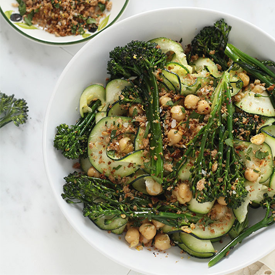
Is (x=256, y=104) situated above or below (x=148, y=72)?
above

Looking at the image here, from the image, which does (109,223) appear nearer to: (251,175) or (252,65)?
(251,175)

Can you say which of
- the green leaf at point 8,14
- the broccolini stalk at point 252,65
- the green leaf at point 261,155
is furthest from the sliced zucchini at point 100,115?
the green leaf at point 8,14

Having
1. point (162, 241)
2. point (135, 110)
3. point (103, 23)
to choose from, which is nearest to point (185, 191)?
point (162, 241)

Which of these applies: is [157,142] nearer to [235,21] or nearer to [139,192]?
[139,192]

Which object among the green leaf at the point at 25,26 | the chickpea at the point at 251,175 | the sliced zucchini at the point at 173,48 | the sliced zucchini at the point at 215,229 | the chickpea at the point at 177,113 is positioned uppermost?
the sliced zucchini at the point at 173,48

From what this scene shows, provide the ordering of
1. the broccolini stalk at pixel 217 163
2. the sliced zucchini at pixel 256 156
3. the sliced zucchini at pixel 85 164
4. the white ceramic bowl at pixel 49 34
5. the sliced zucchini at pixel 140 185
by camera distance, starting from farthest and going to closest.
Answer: the white ceramic bowl at pixel 49 34
the sliced zucchini at pixel 85 164
the sliced zucchini at pixel 140 185
the sliced zucchini at pixel 256 156
the broccolini stalk at pixel 217 163

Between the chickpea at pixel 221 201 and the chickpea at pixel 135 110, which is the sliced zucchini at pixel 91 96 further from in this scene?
the chickpea at pixel 221 201
